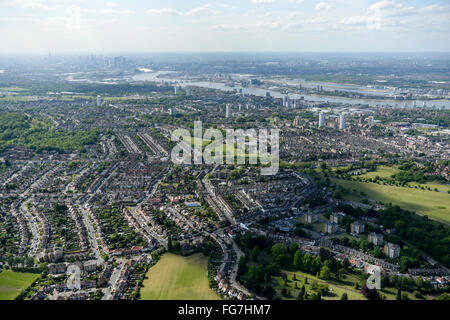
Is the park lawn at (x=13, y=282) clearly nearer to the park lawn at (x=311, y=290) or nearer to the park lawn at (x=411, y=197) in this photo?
the park lawn at (x=311, y=290)

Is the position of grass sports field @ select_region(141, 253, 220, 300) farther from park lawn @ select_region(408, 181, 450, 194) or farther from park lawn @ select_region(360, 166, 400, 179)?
park lawn @ select_region(408, 181, 450, 194)

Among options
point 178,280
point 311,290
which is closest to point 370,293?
point 311,290

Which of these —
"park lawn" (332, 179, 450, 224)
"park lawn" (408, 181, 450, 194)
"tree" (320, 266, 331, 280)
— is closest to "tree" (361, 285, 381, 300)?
"tree" (320, 266, 331, 280)

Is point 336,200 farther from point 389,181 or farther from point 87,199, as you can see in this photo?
point 87,199

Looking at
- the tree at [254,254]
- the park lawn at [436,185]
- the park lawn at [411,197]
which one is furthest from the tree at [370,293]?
the park lawn at [436,185]
